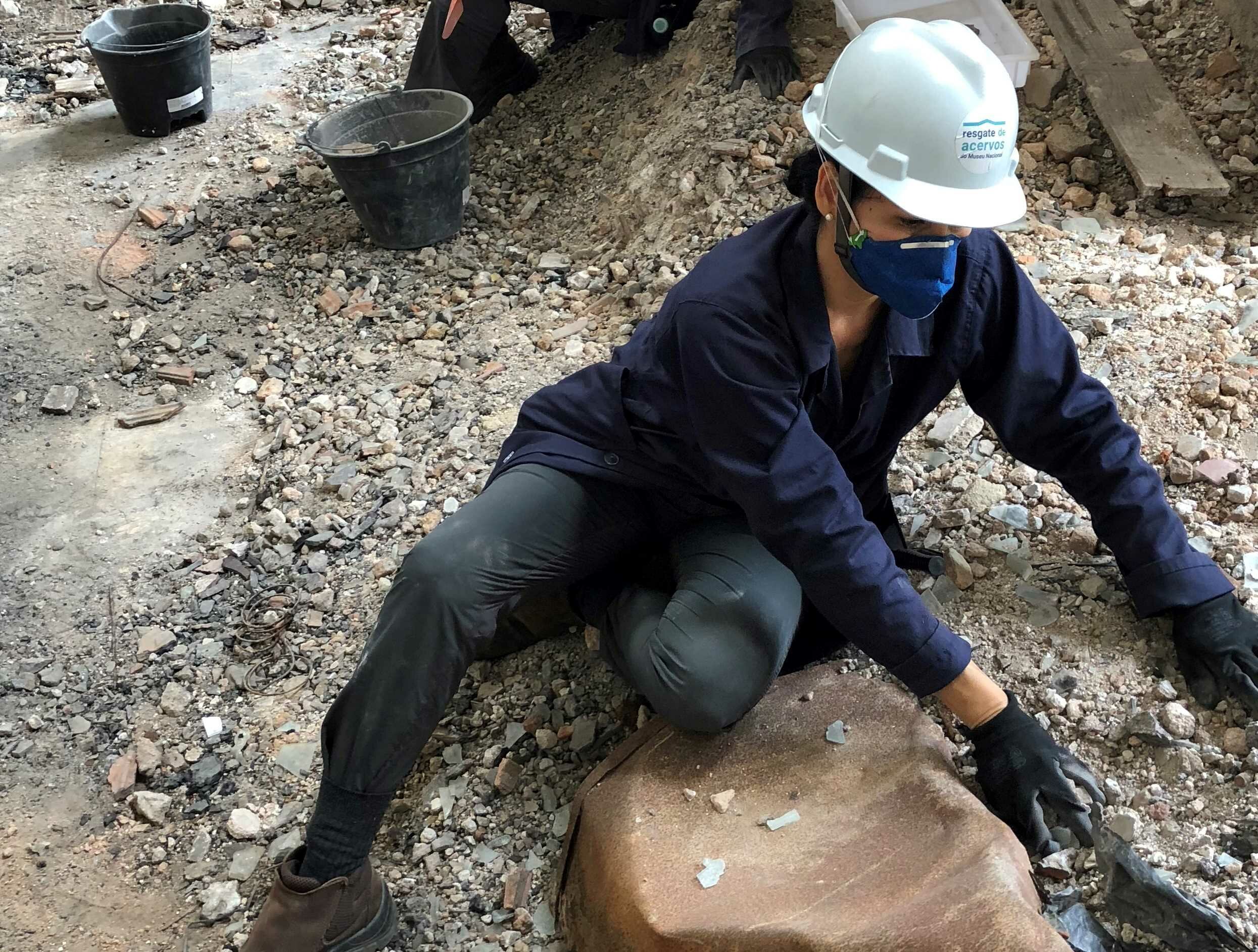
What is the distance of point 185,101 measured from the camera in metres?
4.74

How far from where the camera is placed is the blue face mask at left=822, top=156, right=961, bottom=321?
178cm

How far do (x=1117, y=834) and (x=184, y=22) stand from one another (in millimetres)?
4973

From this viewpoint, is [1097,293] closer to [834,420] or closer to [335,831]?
[834,420]

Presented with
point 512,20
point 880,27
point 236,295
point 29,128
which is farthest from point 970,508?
point 29,128

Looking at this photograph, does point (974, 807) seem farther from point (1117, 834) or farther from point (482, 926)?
point (482, 926)

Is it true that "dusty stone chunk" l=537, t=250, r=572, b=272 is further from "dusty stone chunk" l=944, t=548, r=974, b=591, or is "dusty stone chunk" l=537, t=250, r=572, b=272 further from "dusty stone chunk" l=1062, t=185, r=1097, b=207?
"dusty stone chunk" l=944, t=548, r=974, b=591

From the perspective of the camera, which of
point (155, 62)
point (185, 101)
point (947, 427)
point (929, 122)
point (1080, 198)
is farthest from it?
point (185, 101)

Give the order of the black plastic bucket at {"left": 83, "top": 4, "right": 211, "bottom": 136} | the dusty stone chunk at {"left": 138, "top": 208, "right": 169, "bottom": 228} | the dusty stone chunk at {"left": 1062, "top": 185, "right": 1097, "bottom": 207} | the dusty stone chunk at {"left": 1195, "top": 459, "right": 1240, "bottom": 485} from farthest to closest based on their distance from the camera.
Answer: the black plastic bucket at {"left": 83, "top": 4, "right": 211, "bottom": 136}
the dusty stone chunk at {"left": 138, "top": 208, "right": 169, "bottom": 228}
the dusty stone chunk at {"left": 1062, "top": 185, "right": 1097, "bottom": 207}
the dusty stone chunk at {"left": 1195, "top": 459, "right": 1240, "bottom": 485}

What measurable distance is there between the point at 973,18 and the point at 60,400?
347 cm

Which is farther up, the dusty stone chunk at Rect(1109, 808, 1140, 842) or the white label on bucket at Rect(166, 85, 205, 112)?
the dusty stone chunk at Rect(1109, 808, 1140, 842)

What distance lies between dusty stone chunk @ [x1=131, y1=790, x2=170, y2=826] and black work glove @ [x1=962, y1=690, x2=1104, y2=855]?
5.55ft

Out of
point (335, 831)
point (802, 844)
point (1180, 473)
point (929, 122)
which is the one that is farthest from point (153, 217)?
point (1180, 473)

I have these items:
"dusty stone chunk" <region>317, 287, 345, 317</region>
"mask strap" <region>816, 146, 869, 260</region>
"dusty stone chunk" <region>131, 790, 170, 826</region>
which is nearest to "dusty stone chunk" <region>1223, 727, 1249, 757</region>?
"mask strap" <region>816, 146, 869, 260</region>

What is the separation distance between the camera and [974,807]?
1.82 meters
